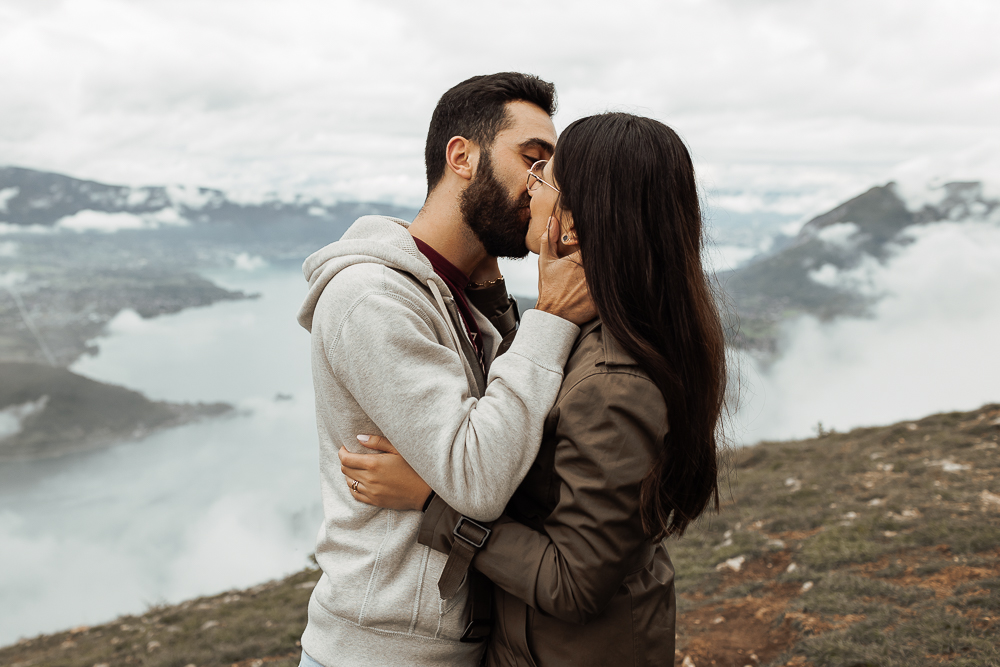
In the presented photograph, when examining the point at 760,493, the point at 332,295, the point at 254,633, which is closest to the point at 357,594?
the point at 332,295

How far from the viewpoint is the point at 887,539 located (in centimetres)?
883

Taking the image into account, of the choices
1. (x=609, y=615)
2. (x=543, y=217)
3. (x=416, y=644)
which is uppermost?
(x=543, y=217)

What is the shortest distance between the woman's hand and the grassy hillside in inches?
47.5

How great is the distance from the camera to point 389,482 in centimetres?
231

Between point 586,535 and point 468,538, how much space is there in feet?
1.39

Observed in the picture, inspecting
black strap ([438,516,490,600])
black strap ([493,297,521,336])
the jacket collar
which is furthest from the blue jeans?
black strap ([493,297,521,336])

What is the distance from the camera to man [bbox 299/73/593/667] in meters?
2.13

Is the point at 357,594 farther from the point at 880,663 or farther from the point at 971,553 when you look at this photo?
the point at 971,553

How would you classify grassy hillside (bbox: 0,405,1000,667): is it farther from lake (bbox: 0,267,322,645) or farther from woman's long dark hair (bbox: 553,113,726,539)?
lake (bbox: 0,267,322,645)

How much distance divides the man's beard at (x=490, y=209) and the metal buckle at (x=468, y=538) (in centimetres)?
138

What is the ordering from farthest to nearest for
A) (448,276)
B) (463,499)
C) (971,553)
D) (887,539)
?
(887,539), (971,553), (448,276), (463,499)

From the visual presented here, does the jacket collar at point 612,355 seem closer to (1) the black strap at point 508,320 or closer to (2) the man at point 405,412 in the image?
(2) the man at point 405,412

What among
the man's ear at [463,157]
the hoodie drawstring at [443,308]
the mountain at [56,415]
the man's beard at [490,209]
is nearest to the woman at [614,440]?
the hoodie drawstring at [443,308]

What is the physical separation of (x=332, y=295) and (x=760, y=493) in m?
13.7
